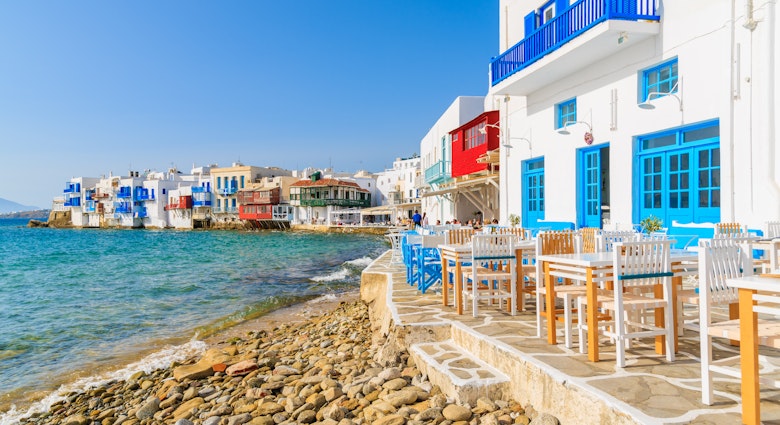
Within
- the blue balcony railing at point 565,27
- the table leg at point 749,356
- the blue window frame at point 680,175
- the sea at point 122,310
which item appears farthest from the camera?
the blue balcony railing at point 565,27

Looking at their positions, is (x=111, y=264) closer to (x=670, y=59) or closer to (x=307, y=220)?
(x=670, y=59)

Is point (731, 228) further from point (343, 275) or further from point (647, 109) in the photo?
point (343, 275)

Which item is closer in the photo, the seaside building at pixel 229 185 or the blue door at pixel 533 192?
the blue door at pixel 533 192

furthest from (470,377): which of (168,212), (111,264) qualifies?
(168,212)

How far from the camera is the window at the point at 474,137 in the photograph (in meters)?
18.0

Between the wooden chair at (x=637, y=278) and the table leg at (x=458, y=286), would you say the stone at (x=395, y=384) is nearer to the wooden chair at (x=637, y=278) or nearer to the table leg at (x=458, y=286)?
the table leg at (x=458, y=286)

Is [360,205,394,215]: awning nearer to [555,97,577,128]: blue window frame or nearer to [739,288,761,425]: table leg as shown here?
[555,97,577,128]: blue window frame

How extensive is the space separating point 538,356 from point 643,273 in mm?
991

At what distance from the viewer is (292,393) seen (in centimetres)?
509

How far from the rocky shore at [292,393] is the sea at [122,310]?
38.0 inches

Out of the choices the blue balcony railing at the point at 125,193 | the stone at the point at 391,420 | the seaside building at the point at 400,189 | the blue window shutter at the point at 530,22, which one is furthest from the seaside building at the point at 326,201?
the stone at the point at 391,420

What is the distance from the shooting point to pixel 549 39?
406 inches

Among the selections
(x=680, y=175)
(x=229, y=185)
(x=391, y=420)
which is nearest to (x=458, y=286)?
(x=391, y=420)

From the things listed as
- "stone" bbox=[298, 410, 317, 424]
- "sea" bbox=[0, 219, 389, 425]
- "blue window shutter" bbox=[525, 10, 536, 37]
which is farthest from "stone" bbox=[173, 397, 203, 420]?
"blue window shutter" bbox=[525, 10, 536, 37]
